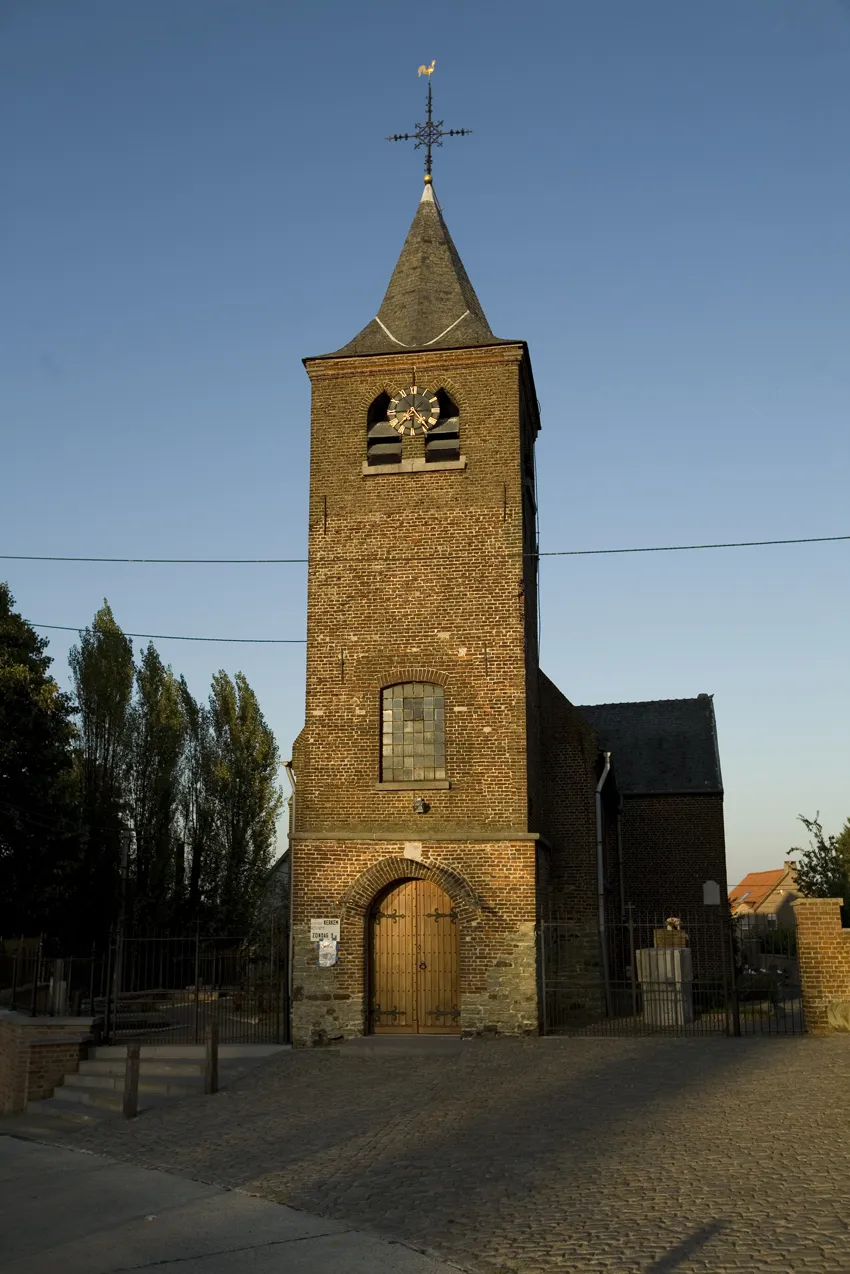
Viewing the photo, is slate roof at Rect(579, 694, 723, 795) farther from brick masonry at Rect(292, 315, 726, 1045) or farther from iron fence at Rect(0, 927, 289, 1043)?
iron fence at Rect(0, 927, 289, 1043)

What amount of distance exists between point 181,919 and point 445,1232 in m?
28.9

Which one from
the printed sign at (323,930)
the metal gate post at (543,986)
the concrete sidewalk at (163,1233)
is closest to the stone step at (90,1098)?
the concrete sidewalk at (163,1233)

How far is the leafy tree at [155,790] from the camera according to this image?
3394 centimetres

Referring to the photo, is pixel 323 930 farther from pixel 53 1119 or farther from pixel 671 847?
pixel 671 847

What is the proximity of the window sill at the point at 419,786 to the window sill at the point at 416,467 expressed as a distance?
17.0ft

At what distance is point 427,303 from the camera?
21172 millimetres

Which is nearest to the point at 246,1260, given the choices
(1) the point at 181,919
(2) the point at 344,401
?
(2) the point at 344,401

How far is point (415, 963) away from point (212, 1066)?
4.69 m

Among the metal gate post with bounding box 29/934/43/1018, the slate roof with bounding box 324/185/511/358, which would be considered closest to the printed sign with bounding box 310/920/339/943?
the metal gate post with bounding box 29/934/43/1018

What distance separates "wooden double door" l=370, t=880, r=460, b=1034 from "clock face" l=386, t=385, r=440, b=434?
7.58 metres

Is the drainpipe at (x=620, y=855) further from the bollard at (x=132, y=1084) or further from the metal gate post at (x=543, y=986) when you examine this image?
the bollard at (x=132, y=1084)

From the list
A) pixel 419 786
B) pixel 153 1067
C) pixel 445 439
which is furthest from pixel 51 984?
pixel 445 439

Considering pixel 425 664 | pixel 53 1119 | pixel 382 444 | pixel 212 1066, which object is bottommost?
pixel 53 1119

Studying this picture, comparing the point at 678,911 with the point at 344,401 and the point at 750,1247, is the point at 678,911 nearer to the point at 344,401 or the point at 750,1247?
the point at 344,401
